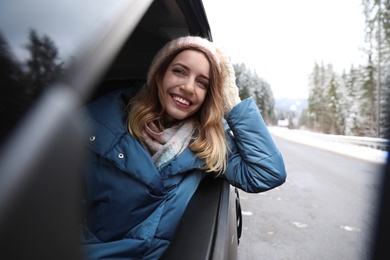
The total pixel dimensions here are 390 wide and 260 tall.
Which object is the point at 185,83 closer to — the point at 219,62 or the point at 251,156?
the point at 219,62

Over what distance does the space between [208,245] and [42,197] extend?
3.41ft

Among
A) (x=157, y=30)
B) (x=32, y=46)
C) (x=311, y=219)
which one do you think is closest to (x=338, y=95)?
(x=311, y=219)

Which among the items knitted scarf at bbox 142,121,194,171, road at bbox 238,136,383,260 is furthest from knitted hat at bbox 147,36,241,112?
road at bbox 238,136,383,260

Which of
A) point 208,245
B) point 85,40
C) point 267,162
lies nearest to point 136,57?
point 267,162

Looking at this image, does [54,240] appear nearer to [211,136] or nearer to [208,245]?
[208,245]

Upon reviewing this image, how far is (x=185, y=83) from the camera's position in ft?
6.36

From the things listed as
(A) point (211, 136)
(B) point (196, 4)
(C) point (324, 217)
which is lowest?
(C) point (324, 217)

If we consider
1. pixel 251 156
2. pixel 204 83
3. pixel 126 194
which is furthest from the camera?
pixel 204 83

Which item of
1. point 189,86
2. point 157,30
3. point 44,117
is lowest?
point 44,117

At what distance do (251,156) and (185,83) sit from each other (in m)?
0.66

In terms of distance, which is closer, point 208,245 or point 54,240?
point 54,240

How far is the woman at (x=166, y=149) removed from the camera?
145 centimetres

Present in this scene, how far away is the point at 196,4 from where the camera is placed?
2.09m

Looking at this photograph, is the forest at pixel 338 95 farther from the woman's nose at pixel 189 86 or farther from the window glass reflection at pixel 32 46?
the window glass reflection at pixel 32 46
